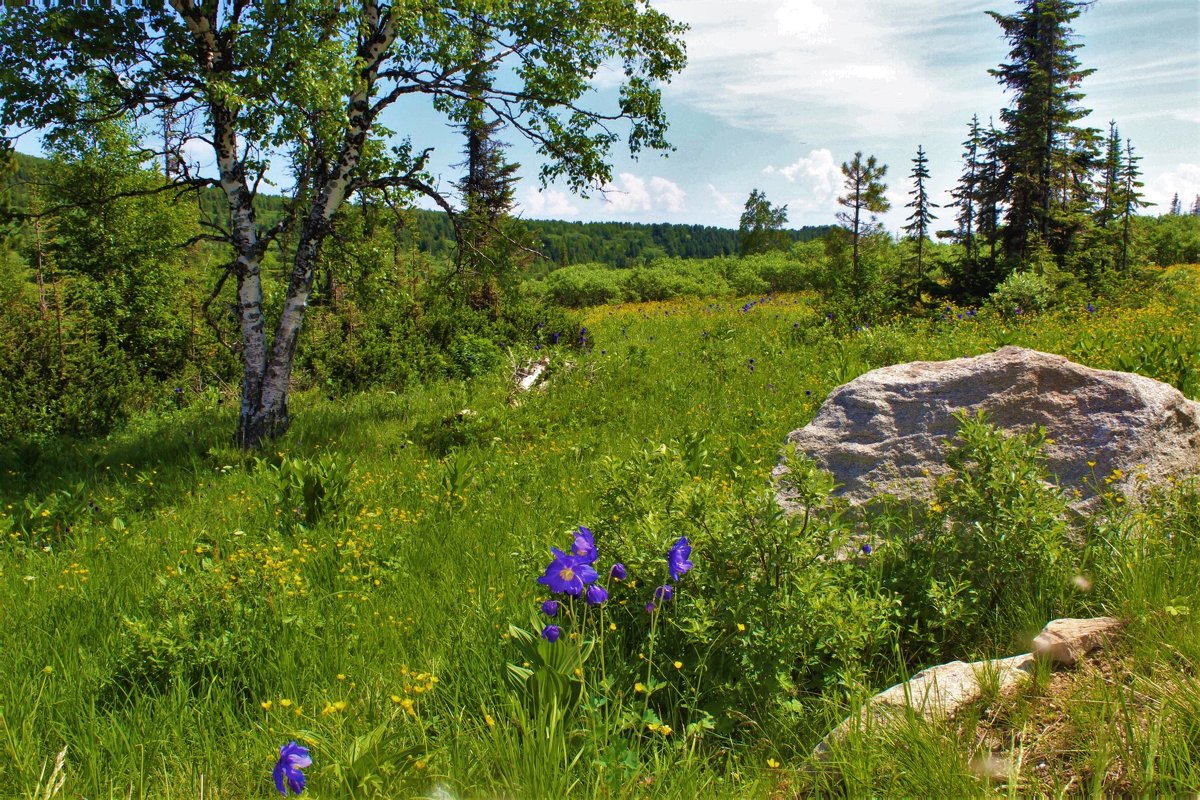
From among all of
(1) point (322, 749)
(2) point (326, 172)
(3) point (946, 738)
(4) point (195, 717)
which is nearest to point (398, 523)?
(4) point (195, 717)

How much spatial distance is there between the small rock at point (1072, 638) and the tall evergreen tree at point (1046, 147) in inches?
720

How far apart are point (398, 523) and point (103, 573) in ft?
6.33

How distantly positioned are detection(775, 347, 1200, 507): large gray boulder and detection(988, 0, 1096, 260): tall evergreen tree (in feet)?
53.2

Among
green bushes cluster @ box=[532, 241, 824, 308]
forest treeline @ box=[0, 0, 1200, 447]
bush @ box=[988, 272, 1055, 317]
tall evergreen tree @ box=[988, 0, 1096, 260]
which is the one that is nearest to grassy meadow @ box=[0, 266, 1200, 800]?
forest treeline @ box=[0, 0, 1200, 447]

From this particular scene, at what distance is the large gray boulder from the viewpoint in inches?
155

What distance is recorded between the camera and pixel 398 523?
5352 millimetres

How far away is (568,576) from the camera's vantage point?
247 cm

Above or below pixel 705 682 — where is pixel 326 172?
above

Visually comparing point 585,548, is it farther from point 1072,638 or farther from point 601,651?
point 1072,638

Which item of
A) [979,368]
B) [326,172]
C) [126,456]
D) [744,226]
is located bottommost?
[126,456]

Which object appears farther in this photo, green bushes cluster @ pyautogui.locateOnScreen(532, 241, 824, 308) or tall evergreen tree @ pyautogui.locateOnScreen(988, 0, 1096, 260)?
green bushes cluster @ pyautogui.locateOnScreen(532, 241, 824, 308)

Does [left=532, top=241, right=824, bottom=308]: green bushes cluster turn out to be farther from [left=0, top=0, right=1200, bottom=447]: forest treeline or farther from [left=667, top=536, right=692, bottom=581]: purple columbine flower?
[left=667, top=536, right=692, bottom=581]: purple columbine flower

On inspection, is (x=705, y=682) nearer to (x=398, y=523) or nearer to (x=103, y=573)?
(x=398, y=523)

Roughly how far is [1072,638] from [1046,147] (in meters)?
21.1
